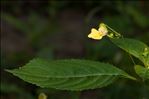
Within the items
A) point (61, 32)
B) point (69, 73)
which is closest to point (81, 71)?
point (69, 73)

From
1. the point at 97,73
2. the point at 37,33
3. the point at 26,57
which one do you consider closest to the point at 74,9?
the point at 37,33

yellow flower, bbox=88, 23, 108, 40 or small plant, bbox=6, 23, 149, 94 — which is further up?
→ yellow flower, bbox=88, 23, 108, 40

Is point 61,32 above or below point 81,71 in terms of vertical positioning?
above

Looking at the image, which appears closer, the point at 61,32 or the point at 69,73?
the point at 69,73

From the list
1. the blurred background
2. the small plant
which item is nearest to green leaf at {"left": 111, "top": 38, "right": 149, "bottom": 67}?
the small plant

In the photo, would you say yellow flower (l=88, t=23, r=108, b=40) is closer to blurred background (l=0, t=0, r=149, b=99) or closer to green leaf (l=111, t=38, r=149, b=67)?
green leaf (l=111, t=38, r=149, b=67)

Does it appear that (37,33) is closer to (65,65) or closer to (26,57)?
(26,57)

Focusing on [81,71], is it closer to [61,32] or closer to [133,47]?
[133,47]

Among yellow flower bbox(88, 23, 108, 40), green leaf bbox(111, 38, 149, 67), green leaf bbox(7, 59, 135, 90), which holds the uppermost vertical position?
yellow flower bbox(88, 23, 108, 40)
